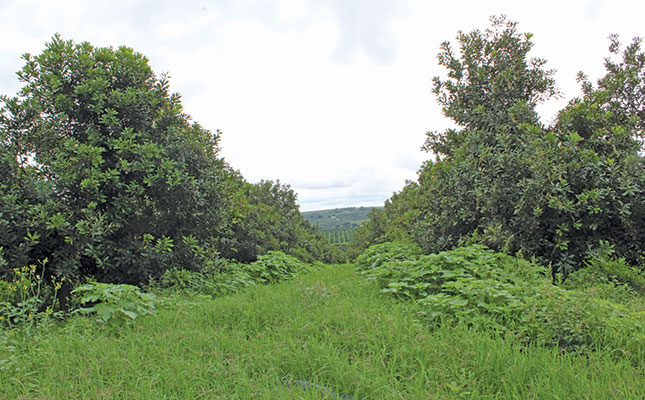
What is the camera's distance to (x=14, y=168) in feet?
16.2

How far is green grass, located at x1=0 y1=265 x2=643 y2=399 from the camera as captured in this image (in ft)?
7.83

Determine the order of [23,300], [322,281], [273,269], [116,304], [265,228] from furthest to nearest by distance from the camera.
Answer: [265,228] < [273,269] < [322,281] < [116,304] < [23,300]

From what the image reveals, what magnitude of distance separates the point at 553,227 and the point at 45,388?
22.1ft

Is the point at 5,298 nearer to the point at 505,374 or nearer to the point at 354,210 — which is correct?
the point at 505,374

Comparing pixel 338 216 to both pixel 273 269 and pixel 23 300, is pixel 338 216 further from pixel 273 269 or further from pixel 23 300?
pixel 23 300

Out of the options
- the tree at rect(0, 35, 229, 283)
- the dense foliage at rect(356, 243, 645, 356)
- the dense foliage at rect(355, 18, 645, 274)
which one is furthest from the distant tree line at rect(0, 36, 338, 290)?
the dense foliage at rect(355, 18, 645, 274)

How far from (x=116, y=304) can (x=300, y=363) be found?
8.10 ft

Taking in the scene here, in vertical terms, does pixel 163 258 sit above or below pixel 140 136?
below

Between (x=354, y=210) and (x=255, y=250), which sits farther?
(x=354, y=210)

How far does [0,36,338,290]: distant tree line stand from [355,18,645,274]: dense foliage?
522 centimetres

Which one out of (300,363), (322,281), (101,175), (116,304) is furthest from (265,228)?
(300,363)

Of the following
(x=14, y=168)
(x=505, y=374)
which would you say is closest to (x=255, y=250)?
(x=14, y=168)

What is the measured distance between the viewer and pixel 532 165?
219 inches

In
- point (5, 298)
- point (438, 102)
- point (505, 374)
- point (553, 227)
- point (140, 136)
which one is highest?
point (438, 102)
